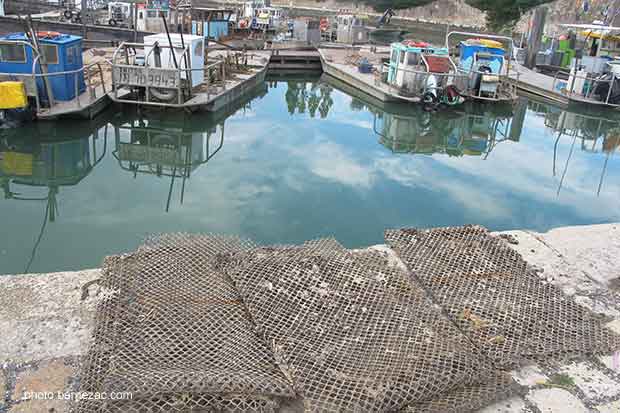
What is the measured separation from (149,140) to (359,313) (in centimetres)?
1090

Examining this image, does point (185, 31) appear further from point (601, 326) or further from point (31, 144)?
point (601, 326)

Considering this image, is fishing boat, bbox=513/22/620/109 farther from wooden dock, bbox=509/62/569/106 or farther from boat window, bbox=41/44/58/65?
boat window, bbox=41/44/58/65

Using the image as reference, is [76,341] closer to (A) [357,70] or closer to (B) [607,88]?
(B) [607,88]

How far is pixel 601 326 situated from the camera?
158 inches

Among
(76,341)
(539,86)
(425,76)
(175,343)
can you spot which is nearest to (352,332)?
(175,343)

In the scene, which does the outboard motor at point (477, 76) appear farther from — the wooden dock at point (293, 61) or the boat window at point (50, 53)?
the boat window at point (50, 53)

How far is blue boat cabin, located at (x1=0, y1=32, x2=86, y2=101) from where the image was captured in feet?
39.7

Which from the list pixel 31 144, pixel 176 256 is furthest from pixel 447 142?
pixel 176 256

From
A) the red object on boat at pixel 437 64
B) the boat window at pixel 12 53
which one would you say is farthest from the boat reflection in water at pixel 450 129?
the boat window at pixel 12 53

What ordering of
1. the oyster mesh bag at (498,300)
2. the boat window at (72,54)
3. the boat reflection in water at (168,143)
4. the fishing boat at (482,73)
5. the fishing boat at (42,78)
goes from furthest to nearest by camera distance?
the fishing boat at (482,73) < the boat window at (72,54) < the fishing boat at (42,78) < the boat reflection in water at (168,143) < the oyster mesh bag at (498,300)

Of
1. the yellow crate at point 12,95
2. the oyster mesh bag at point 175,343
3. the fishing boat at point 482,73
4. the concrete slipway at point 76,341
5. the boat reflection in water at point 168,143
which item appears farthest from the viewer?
the fishing boat at point 482,73

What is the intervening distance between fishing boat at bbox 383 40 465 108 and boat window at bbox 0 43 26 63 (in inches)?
446

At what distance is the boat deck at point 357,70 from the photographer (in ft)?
60.5

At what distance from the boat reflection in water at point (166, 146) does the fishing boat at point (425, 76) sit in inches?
269
